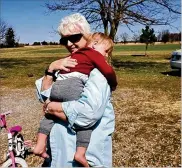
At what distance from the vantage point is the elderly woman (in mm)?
1646

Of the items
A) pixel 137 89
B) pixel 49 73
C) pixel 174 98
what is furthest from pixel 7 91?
pixel 49 73

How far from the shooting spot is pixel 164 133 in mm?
6195

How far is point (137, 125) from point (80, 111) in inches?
208

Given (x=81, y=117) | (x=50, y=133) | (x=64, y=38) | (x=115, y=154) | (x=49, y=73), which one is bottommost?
(x=115, y=154)

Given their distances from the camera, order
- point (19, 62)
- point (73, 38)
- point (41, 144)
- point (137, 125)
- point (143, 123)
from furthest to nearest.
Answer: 1. point (19, 62)
2. point (143, 123)
3. point (137, 125)
4. point (41, 144)
5. point (73, 38)

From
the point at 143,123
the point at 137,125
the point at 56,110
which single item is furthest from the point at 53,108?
the point at 143,123

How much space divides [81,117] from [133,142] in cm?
423

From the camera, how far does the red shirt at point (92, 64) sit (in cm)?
170

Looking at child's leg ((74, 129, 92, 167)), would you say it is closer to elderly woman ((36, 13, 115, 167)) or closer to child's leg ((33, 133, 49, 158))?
elderly woman ((36, 13, 115, 167))

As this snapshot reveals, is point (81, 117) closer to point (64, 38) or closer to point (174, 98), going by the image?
point (64, 38)

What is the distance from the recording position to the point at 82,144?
5.72 ft

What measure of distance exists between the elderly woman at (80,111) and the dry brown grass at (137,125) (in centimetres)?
307

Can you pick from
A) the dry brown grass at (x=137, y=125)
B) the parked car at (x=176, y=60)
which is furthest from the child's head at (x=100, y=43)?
the parked car at (x=176, y=60)

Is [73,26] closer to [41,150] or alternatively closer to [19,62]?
[41,150]
